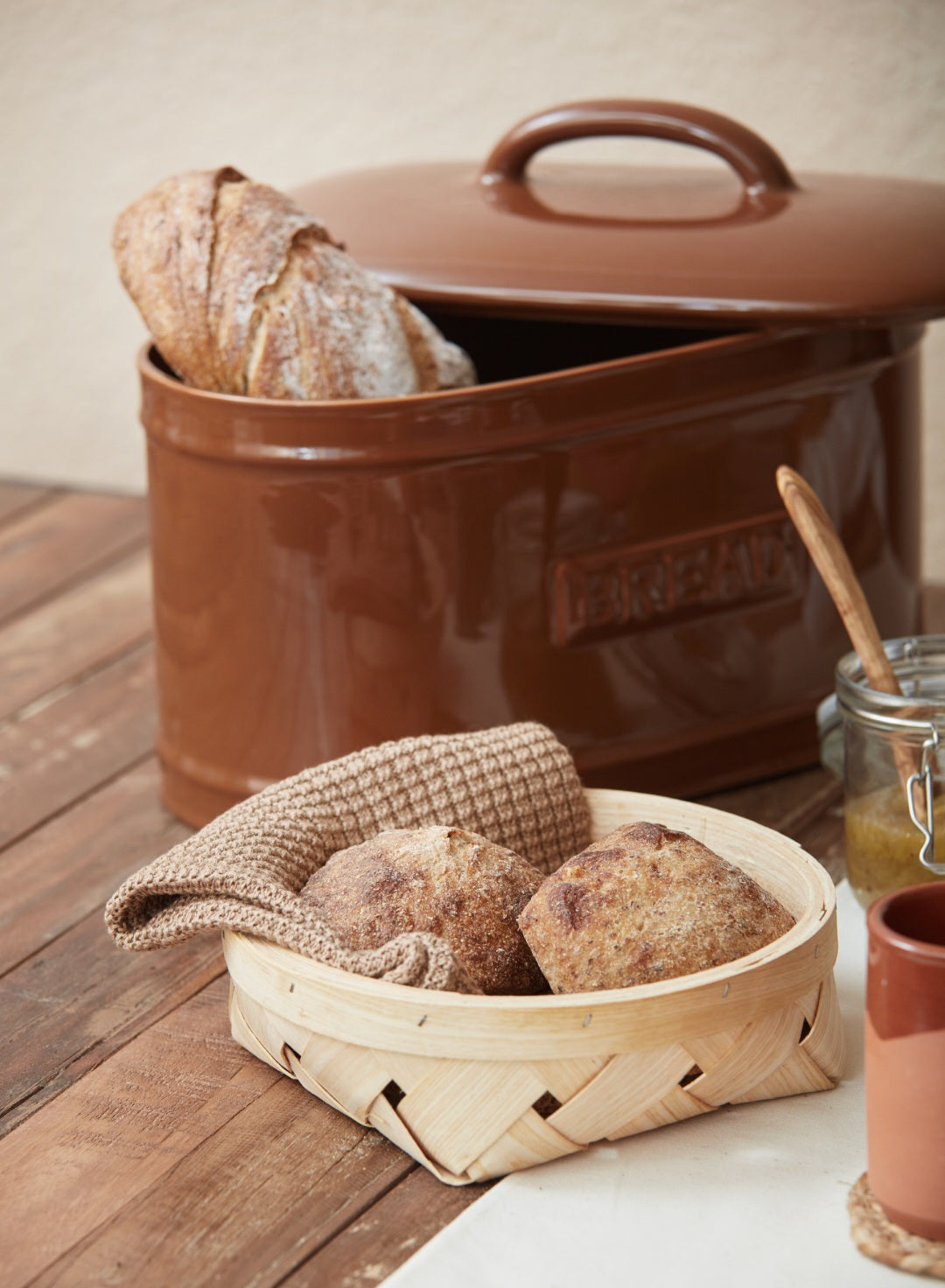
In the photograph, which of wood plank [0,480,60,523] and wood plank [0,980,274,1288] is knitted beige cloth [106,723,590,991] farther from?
wood plank [0,480,60,523]

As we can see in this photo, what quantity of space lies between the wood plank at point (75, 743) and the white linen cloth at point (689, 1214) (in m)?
0.52

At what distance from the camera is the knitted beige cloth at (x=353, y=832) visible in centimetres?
64

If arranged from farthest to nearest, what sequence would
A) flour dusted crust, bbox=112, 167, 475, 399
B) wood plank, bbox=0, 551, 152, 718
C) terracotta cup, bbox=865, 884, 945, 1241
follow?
wood plank, bbox=0, 551, 152, 718
flour dusted crust, bbox=112, 167, 475, 399
terracotta cup, bbox=865, 884, 945, 1241

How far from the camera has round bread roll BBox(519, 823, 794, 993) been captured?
2.08 feet

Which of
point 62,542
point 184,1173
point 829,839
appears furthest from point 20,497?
point 184,1173

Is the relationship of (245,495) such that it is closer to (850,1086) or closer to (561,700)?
(561,700)

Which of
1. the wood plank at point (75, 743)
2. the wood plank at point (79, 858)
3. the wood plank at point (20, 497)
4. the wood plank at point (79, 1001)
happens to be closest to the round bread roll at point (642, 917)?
the wood plank at point (79, 1001)

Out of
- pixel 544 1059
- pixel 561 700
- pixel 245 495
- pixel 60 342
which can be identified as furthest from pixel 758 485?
pixel 60 342

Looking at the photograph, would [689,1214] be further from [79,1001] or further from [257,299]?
[257,299]

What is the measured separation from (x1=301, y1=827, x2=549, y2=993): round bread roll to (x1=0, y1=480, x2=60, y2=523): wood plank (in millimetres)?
1065

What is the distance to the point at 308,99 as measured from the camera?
1.63 meters

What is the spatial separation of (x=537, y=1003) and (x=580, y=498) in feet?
1.31

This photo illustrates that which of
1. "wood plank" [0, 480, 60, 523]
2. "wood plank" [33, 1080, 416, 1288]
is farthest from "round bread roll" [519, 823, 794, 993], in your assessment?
"wood plank" [0, 480, 60, 523]

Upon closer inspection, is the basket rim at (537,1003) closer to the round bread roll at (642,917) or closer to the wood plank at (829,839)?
the round bread roll at (642,917)
